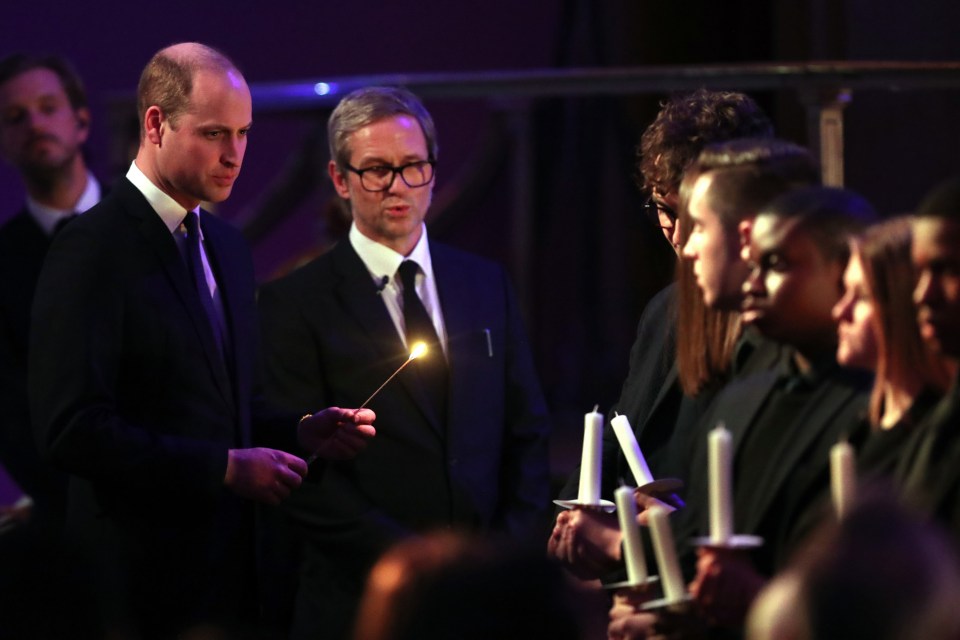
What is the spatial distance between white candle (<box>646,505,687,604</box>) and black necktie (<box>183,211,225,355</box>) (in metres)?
1.42

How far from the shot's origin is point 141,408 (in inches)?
124

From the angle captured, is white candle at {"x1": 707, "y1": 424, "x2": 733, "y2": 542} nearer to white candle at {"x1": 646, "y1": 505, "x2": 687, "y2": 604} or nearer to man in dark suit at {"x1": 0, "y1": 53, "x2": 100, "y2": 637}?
white candle at {"x1": 646, "y1": 505, "x2": 687, "y2": 604}

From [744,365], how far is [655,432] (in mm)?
492

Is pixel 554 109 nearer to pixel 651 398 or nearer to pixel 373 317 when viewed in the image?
pixel 373 317

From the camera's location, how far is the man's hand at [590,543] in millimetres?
2369

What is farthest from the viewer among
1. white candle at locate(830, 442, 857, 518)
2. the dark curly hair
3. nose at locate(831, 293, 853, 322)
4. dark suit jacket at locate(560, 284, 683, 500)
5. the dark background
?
the dark background

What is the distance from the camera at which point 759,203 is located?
7.39 ft

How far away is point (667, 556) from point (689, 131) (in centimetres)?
110

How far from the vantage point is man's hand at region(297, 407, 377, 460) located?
312 cm

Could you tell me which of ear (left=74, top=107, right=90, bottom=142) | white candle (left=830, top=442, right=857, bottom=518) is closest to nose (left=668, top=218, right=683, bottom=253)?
white candle (left=830, top=442, right=857, bottom=518)

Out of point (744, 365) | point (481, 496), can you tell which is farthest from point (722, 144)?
point (481, 496)

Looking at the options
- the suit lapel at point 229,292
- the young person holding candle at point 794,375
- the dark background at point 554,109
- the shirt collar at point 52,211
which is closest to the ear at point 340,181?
the suit lapel at point 229,292

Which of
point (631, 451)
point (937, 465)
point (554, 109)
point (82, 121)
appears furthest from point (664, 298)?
point (554, 109)

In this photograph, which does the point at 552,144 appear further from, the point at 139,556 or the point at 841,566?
the point at 841,566
